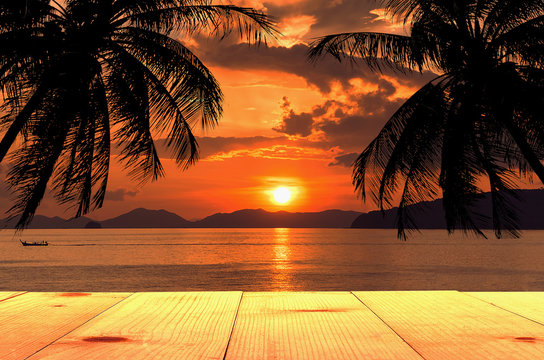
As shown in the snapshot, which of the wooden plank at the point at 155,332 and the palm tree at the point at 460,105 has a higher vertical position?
the palm tree at the point at 460,105

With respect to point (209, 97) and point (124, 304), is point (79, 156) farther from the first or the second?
point (124, 304)

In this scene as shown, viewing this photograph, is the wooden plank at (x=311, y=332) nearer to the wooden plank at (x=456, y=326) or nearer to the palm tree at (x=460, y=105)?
the wooden plank at (x=456, y=326)

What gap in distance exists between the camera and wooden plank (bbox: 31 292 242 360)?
1.79m

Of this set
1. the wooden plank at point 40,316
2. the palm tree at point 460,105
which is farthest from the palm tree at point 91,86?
the wooden plank at point 40,316

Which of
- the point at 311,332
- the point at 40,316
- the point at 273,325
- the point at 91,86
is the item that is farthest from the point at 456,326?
the point at 91,86

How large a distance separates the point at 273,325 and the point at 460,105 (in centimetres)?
1142

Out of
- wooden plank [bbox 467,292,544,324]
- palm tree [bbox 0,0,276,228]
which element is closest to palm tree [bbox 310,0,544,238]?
palm tree [bbox 0,0,276,228]

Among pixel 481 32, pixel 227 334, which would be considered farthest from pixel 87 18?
pixel 227 334

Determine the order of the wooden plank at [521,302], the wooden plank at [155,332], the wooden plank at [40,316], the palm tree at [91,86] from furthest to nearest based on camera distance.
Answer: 1. the palm tree at [91,86]
2. the wooden plank at [521,302]
3. the wooden plank at [40,316]
4. the wooden plank at [155,332]

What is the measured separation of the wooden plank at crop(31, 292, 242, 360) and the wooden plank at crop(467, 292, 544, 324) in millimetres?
1272

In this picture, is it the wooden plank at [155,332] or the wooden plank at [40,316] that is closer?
the wooden plank at [155,332]

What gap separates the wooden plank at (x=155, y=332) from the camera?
1786mm

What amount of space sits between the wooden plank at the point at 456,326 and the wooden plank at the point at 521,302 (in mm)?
73

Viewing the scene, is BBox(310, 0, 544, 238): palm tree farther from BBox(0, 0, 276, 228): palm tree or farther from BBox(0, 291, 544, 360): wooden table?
BBox(0, 291, 544, 360): wooden table
